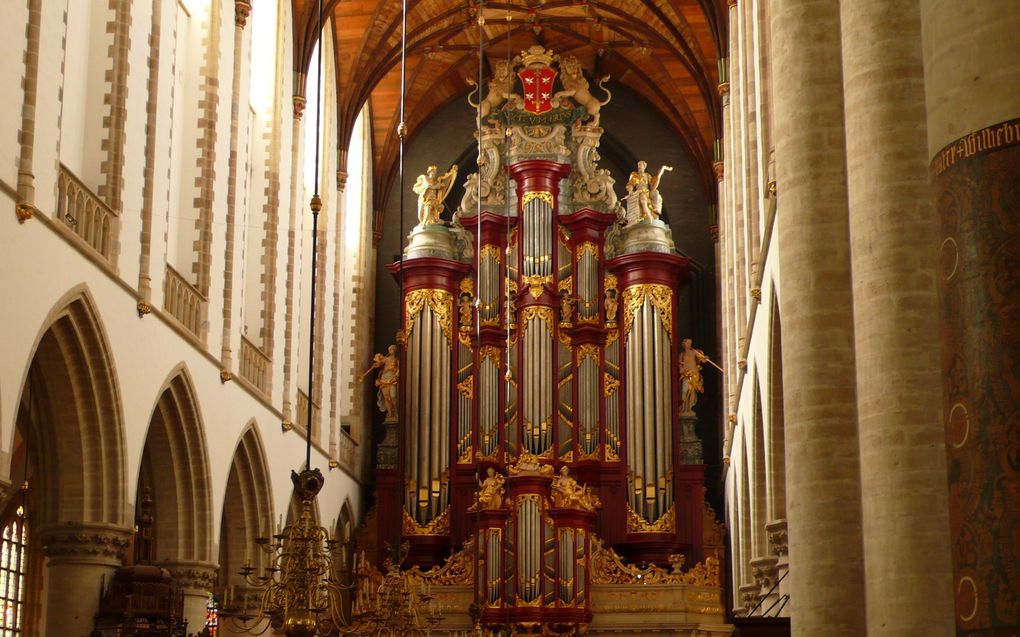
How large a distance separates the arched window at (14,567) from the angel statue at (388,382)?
778cm

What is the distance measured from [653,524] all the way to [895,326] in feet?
64.1

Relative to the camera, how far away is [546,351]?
1186 inches

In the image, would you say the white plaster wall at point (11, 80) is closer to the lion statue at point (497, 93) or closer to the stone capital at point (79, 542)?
the stone capital at point (79, 542)

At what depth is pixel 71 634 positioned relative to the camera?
17.6m

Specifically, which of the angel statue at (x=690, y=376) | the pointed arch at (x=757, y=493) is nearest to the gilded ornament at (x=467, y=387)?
the angel statue at (x=690, y=376)

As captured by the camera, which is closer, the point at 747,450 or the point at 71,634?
the point at 71,634

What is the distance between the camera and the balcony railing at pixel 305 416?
27.1m

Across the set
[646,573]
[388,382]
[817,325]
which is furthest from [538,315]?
[817,325]

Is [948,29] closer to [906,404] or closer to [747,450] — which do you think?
[906,404]

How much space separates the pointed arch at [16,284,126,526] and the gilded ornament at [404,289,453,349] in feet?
42.8

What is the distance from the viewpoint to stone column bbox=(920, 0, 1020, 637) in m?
5.61

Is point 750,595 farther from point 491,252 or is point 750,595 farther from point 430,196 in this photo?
point 430,196

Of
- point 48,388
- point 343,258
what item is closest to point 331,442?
point 343,258

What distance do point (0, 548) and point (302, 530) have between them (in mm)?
12520
